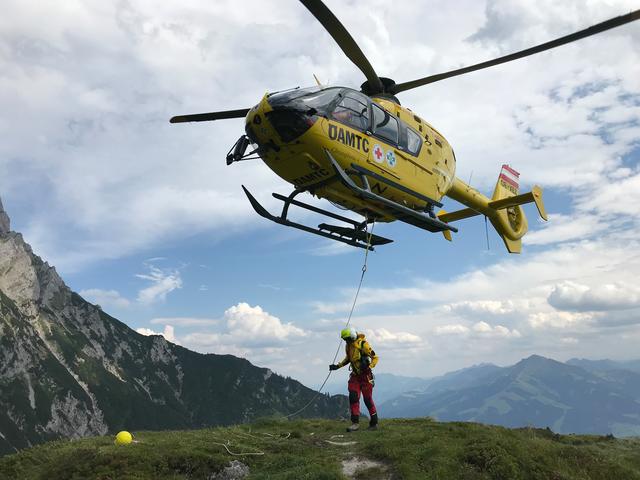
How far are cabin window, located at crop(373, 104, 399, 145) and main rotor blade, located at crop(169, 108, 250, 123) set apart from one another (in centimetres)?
438

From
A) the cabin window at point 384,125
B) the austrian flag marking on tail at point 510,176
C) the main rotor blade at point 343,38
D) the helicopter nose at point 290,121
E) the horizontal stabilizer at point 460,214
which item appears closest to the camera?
the main rotor blade at point 343,38

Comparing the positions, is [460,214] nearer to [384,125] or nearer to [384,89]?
[384,89]

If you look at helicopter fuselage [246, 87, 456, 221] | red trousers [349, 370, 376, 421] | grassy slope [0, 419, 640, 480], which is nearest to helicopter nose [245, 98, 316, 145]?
helicopter fuselage [246, 87, 456, 221]

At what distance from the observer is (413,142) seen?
16.5 m

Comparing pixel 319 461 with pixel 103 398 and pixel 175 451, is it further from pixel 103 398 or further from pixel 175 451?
pixel 103 398

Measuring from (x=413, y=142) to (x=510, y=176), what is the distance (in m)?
11.0

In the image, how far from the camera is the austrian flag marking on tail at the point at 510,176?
24500mm

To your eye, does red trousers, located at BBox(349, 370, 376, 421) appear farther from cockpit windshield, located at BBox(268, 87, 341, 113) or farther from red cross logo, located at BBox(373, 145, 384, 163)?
cockpit windshield, located at BBox(268, 87, 341, 113)

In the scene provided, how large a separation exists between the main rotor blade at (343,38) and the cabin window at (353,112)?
1.22m

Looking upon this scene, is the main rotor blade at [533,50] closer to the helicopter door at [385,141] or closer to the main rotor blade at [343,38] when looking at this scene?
the main rotor blade at [343,38]

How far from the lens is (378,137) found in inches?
591

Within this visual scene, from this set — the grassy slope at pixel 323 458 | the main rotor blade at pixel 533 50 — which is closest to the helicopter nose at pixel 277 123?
the main rotor blade at pixel 533 50

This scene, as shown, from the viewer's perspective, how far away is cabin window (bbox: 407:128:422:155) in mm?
16250

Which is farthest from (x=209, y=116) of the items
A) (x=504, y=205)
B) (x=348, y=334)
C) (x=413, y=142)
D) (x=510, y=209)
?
(x=510, y=209)
